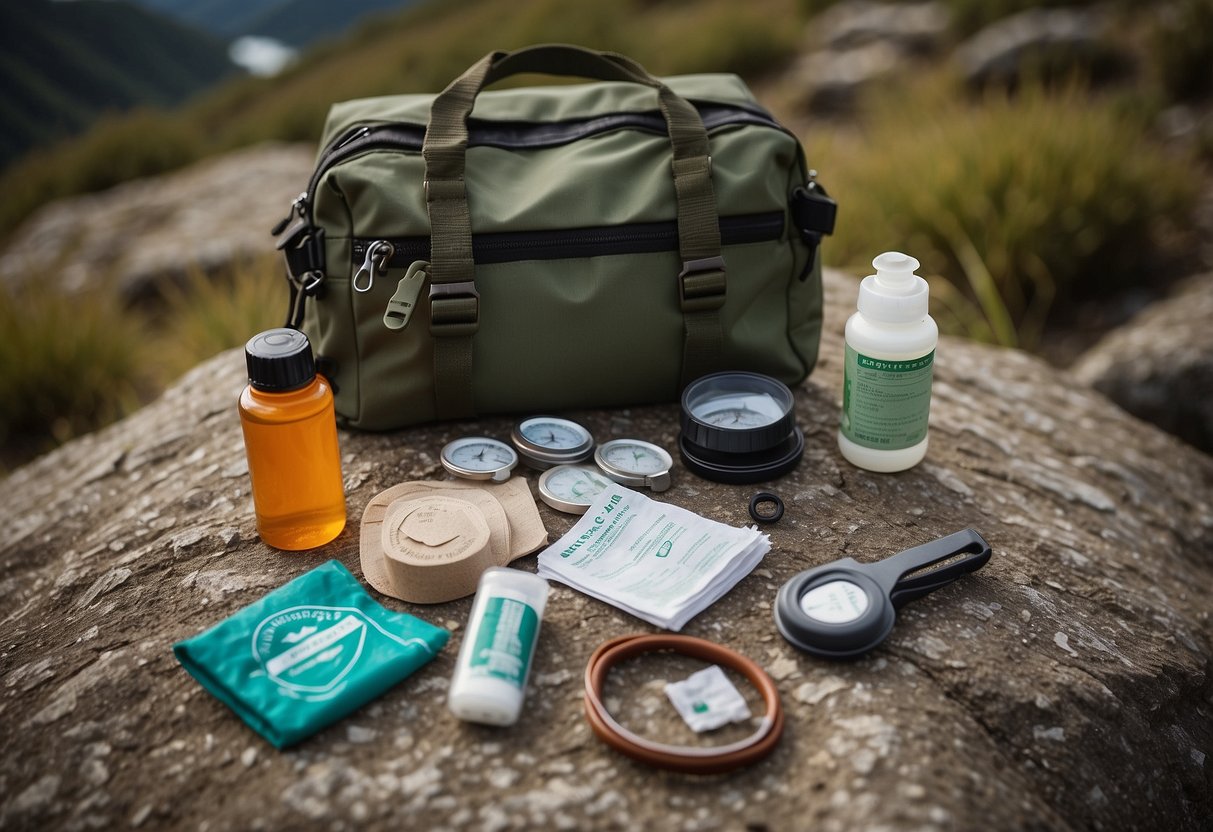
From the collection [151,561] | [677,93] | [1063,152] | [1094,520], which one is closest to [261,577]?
[151,561]

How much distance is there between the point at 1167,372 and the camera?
3.84 metres

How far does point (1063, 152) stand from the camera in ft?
→ 15.9

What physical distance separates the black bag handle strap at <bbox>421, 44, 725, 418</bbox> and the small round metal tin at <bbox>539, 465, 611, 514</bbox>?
1.13 ft

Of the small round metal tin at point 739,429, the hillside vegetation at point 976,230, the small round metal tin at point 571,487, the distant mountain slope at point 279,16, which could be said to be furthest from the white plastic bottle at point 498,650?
the distant mountain slope at point 279,16

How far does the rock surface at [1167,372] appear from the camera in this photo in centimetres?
379

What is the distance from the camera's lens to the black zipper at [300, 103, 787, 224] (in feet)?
8.34

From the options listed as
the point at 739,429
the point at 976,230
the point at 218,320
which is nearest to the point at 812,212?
the point at 739,429

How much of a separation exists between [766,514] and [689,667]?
596 mm

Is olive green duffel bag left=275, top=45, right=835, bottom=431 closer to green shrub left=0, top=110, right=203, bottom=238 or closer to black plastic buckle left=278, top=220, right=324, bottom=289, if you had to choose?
black plastic buckle left=278, top=220, right=324, bottom=289

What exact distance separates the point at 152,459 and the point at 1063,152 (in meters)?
4.51

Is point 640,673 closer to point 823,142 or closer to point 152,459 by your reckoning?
point 152,459

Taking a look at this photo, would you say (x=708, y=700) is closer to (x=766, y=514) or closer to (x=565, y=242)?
(x=766, y=514)

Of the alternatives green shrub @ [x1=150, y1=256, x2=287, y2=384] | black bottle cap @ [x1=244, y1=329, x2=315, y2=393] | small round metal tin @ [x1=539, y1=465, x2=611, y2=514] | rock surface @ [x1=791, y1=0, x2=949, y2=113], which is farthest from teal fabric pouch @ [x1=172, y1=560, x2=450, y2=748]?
rock surface @ [x1=791, y1=0, x2=949, y2=113]

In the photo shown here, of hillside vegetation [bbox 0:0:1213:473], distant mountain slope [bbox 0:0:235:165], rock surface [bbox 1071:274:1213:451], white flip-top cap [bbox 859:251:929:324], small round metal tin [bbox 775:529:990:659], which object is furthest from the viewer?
distant mountain slope [bbox 0:0:235:165]
